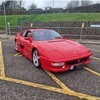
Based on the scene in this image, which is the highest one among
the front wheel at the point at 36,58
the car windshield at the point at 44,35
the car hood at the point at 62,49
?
the car windshield at the point at 44,35

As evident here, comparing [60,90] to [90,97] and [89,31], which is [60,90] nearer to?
[90,97]

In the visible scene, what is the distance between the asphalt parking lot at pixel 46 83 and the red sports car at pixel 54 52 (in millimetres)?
280

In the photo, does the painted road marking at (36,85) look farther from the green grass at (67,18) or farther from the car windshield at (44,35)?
the green grass at (67,18)

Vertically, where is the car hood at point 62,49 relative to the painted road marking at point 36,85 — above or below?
above

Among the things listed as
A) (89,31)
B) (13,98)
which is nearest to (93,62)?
(13,98)

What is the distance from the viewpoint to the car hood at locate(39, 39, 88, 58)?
5.46 metres

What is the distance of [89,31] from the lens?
1565 cm

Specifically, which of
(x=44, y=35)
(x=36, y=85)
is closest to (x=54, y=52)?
(x=36, y=85)

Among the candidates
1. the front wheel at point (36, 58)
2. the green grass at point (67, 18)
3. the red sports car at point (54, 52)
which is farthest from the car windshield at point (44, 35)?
the green grass at point (67, 18)

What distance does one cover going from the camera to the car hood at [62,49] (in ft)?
17.9

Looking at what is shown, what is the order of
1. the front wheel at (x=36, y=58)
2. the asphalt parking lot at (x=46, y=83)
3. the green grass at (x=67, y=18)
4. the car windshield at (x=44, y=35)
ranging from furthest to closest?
the green grass at (x=67, y=18) < the car windshield at (x=44, y=35) < the front wheel at (x=36, y=58) < the asphalt parking lot at (x=46, y=83)

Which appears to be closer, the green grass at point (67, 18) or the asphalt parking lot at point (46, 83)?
the asphalt parking lot at point (46, 83)

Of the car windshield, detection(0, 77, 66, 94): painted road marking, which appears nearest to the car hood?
the car windshield

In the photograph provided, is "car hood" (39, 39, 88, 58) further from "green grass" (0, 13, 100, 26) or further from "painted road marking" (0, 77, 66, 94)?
"green grass" (0, 13, 100, 26)
